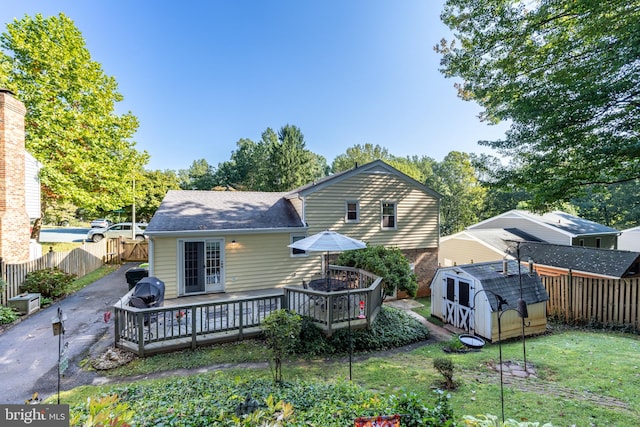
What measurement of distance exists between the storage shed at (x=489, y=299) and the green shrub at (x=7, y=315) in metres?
13.8

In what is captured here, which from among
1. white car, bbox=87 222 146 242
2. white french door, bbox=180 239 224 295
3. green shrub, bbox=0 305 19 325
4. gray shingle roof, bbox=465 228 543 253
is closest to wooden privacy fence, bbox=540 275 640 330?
gray shingle roof, bbox=465 228 543 253

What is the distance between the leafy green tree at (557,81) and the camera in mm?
6184

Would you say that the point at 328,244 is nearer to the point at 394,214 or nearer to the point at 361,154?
the point at 394,214

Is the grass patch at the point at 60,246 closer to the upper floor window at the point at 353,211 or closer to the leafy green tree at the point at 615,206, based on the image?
the upper floor window at the point at 353,211

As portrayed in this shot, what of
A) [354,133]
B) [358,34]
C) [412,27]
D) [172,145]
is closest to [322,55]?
[358,34]

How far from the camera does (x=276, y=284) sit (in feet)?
37.2

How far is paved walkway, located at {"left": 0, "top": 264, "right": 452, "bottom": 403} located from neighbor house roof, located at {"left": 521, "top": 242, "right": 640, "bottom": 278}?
23.1ft

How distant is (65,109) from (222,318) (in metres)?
18.0

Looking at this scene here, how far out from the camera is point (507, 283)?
8.88 meters

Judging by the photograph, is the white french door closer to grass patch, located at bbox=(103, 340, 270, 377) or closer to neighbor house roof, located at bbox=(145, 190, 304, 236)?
neighbor house roof, located at bbox=(145, 190, 304, 236)

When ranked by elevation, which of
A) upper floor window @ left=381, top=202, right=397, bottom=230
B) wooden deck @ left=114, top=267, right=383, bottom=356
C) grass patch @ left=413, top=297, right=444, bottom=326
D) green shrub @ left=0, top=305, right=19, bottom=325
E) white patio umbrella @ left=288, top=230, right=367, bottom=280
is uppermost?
upper floor window @ left=381, top=202, right=397, bottom=230

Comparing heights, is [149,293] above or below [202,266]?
below

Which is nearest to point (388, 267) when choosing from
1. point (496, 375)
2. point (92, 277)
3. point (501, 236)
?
point (496, 375)

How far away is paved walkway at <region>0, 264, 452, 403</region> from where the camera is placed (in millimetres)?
5137
